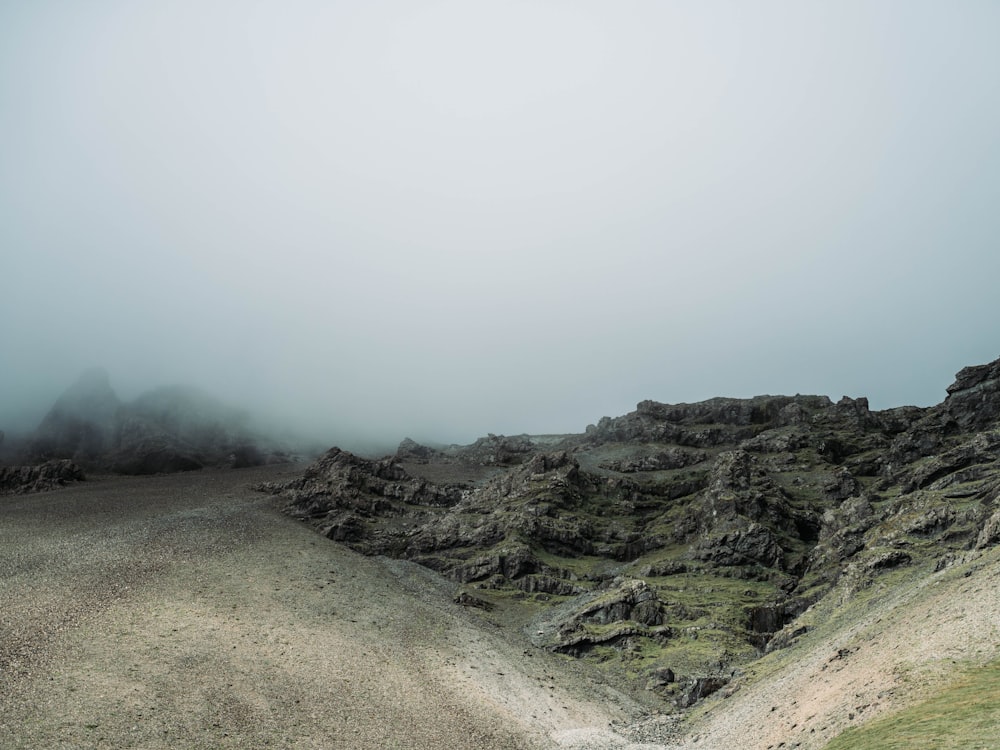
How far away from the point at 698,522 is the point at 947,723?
10003 centimetres

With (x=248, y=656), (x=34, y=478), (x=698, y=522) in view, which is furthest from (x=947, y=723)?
(x=34, y=478)

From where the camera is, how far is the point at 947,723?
1196 inches

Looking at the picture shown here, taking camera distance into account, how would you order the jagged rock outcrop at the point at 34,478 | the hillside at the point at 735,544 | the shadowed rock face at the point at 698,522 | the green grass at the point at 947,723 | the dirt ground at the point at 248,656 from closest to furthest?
the green grass at the point at 947,723 → the dirt ground at the point at 248,656 → the hillside at the point at 735,544 → the shadowed rock face at the point at 698,522 → the jagged rock outcrop at the point at 34,478

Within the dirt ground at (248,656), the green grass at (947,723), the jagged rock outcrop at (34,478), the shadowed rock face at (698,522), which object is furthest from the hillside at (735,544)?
the jagged rock outcrop at (34,478)

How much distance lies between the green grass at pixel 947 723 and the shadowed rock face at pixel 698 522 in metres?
30.6

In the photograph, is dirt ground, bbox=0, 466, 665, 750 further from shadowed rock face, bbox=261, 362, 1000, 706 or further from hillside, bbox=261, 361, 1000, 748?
shadowed rock face, bbox=261, 362, 1000, 706

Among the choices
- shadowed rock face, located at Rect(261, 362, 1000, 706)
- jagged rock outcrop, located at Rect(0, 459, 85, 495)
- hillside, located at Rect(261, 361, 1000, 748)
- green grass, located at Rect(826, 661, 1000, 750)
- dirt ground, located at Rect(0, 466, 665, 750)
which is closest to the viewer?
green grass, located at Rect(826, 661, 1000, 750)

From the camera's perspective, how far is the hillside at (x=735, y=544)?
189ft

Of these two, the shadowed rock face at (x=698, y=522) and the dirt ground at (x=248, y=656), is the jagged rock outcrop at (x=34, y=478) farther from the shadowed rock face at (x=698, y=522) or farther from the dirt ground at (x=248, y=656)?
the dirt ground at (x=248, y=656)

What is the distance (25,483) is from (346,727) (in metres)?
141

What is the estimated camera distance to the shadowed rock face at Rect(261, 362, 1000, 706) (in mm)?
84875

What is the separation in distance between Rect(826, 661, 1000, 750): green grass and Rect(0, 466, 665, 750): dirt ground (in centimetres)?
2842

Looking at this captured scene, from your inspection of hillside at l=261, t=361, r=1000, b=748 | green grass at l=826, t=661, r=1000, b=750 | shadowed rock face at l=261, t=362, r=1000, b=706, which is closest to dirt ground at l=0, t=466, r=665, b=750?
hillside at l=261, t=361, r=1000, b=748

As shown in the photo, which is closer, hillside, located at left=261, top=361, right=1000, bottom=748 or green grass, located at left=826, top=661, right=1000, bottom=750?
green grass, located at left=826, top=661, right=1000, bottom=750
